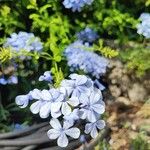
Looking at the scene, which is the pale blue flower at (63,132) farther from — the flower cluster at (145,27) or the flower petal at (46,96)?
the flower cluster at (145,27)

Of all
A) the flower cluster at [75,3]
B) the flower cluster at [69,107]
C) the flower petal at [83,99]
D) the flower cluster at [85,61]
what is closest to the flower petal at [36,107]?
the flower cluster at [69,107]

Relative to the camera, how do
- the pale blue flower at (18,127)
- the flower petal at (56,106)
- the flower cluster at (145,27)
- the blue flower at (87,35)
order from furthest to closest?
the blue flower at (87,35) < the flower cluster at (145,27) < the pale blue flower at (18,127) < the flower petal at (56,106)

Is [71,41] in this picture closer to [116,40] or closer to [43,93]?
[116,40]

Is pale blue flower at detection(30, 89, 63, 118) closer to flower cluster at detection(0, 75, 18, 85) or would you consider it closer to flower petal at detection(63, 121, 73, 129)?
flower petal at detection(63, 121, 73, 129)

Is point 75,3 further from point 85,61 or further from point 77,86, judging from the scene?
point 77,86

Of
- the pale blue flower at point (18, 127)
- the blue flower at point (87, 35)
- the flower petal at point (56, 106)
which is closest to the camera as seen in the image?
the flower petal at point (56, 106)

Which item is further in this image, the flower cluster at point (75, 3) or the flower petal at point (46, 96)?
the flower cluster at point (75, 3)

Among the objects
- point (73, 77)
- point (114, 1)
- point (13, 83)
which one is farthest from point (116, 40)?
point (73, 77)
